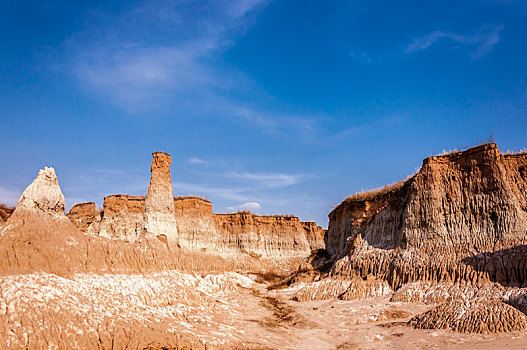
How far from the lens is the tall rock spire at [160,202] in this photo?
3640cm

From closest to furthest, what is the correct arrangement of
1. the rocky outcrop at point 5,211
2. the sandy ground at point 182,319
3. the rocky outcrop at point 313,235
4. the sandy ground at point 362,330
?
the sandy ground at point 182,319, the sandy ground at point 362,330, the rocky outcrop at point 5,211, the rocky outcrop at point 313,235

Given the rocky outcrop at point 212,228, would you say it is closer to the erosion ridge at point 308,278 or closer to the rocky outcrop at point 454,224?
the erosion ridge at point 308,278

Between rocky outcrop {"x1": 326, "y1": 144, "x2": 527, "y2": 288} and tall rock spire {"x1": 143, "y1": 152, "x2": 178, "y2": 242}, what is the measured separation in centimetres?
1634

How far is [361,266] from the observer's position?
30.7m

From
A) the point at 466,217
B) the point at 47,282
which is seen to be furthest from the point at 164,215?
the point at 466,217

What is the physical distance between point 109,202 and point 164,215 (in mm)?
20316

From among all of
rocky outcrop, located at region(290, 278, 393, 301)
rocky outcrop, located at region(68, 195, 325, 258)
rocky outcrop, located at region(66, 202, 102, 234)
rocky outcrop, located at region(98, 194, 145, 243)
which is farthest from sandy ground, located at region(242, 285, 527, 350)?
rocky outcrop, located at region(66, 202, 102, 234)

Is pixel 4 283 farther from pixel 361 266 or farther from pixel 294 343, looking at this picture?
pixel 361 266

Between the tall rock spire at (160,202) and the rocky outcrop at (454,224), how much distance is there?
16.3 m

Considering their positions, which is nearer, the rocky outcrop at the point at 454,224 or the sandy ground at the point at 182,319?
the sandy ground at the point at 182,319

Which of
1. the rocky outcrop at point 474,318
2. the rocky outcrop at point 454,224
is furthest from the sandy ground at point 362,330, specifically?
the rocky outcrop at point 454,224

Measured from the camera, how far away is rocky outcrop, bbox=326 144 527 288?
2341 centimetres

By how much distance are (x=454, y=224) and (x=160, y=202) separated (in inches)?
998

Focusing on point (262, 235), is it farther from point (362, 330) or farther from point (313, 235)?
point (362, 330)
